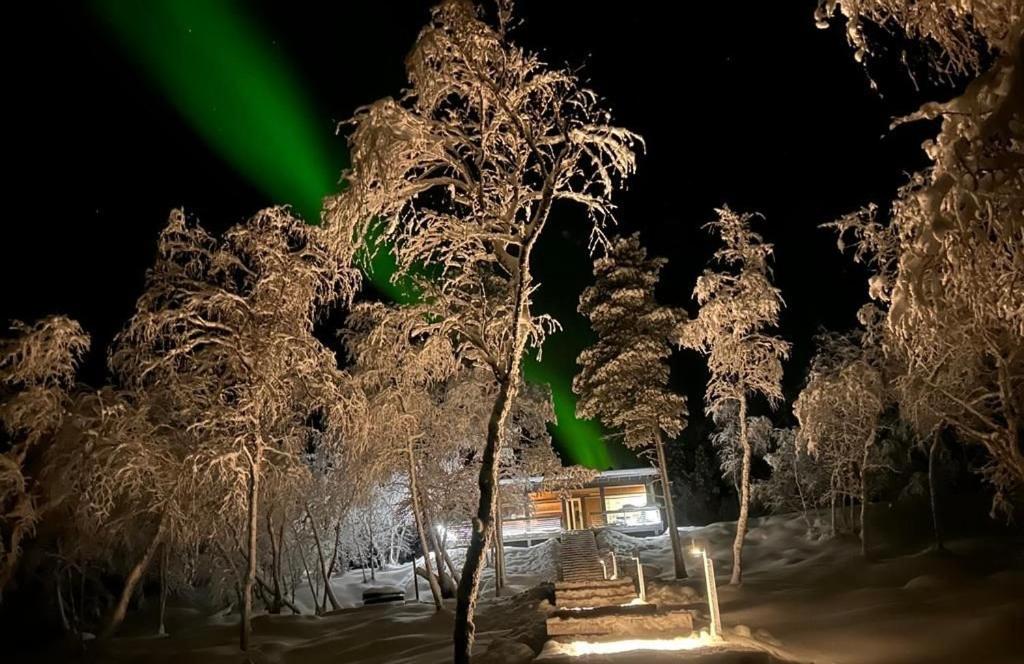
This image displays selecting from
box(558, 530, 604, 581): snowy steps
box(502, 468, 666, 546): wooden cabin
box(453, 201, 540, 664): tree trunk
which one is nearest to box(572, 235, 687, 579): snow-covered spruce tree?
box(558, 530, 604, 581): snowy steps

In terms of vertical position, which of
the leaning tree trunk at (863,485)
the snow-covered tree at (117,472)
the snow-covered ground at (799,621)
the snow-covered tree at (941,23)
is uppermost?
the snow-covered tree at (941,23)

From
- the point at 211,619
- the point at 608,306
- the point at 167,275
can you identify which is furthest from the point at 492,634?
the point at 211,619

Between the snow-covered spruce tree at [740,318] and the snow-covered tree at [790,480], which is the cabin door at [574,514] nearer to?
the snow-covered tree at [790,480]

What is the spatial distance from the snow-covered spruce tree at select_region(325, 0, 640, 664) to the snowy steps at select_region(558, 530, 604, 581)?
47.2 ft

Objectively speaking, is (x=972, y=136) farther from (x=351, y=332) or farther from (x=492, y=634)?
(x=351, y=332)

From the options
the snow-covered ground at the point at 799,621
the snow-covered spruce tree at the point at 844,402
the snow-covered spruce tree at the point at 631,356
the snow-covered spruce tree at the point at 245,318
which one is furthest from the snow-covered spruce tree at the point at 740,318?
the snow-covered spruce tree at the point at 245,318

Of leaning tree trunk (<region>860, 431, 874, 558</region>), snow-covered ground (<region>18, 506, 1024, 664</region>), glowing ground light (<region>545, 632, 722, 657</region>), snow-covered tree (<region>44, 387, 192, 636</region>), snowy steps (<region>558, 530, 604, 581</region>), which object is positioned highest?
snow-covered tree (<region>44, 387, 192, 636</region>)

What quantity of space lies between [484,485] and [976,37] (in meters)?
6.91

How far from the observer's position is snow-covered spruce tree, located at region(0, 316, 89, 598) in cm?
1675

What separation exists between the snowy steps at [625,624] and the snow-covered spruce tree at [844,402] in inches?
350

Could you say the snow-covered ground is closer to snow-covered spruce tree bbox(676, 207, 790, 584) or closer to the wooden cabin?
snow-covered spruce tree bbox(676, 207, 790, 584)

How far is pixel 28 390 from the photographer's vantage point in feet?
55.7

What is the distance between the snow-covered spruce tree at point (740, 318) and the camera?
19.0 metres

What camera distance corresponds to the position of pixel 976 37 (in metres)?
5.92
